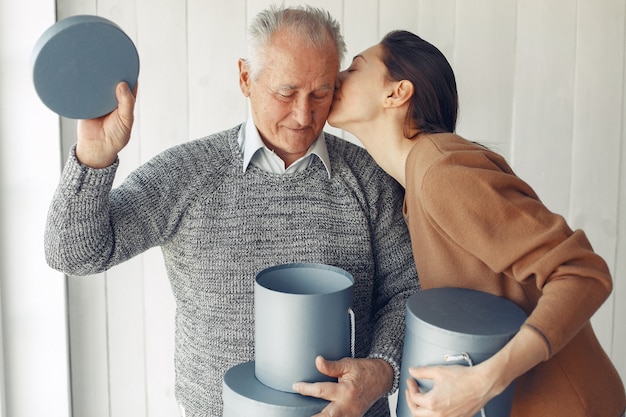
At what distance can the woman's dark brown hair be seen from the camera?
4.95 feet

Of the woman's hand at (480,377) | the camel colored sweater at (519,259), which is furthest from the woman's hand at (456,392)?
the camel colored sweater at (519,259)

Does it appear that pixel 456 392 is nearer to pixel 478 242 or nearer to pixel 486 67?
pixel 478 242

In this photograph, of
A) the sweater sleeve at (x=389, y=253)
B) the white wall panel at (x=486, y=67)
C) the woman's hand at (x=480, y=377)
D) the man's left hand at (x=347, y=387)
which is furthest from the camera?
the white wall panel at (x=486, y=67)

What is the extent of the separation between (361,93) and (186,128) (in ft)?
2.64

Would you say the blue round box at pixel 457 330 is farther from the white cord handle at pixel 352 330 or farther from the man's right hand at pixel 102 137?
the man's right hand at pixel 102 137

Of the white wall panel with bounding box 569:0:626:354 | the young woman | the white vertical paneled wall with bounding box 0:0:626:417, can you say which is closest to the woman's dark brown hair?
the young woman

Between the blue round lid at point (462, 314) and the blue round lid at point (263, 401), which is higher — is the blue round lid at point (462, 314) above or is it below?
above

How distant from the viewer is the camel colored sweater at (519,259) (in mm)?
1177

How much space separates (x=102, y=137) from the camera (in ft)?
4.22

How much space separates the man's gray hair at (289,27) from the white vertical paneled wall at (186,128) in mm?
676

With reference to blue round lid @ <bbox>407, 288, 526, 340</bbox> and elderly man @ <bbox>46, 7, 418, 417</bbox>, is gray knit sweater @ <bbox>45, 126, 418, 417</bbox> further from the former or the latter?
blue round lid @ <bbox>407, 288, 526, 340</bbox>

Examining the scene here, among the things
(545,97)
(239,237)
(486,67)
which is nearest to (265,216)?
(239,237)

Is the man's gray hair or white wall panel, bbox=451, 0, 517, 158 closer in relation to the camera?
the man's gray hair

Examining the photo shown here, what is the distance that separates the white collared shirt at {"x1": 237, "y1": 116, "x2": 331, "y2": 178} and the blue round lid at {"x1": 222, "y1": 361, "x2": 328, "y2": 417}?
0.48m
